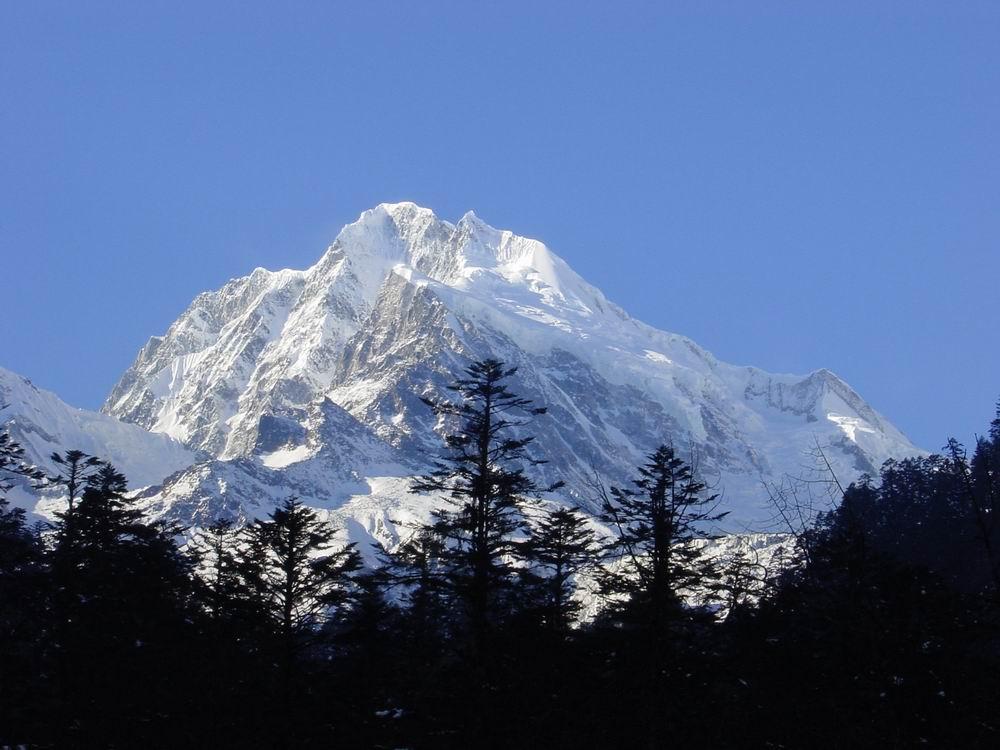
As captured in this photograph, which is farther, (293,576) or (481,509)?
(293,576)

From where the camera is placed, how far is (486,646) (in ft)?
112

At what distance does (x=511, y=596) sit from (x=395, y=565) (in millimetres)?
3744

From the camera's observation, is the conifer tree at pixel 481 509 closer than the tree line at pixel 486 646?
No

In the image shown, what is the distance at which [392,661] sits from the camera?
4294 centimetres

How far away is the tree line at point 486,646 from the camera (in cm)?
2238

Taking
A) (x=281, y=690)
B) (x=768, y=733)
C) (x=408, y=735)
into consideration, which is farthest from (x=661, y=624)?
(x=281, y=690)

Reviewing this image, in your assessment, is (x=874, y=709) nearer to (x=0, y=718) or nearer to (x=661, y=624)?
(x=661, y=624)

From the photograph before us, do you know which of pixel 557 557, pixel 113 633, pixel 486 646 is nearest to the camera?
pixel 486 646

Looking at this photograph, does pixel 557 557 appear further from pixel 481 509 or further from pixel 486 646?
pixel 486 646

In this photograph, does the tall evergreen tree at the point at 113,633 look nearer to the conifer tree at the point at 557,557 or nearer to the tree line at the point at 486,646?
the tree line at the point at 486,646

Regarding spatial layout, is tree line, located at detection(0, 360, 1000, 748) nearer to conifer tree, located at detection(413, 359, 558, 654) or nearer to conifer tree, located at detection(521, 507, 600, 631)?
conifer tree, located at detection(413, 359, 558, 654)

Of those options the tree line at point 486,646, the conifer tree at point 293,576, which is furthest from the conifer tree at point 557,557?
A: the conifer tree at point 293,576

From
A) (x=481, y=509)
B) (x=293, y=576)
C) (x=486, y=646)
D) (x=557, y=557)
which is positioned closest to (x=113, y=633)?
(x=293, y=576)

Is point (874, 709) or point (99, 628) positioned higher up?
point (99, 628)
